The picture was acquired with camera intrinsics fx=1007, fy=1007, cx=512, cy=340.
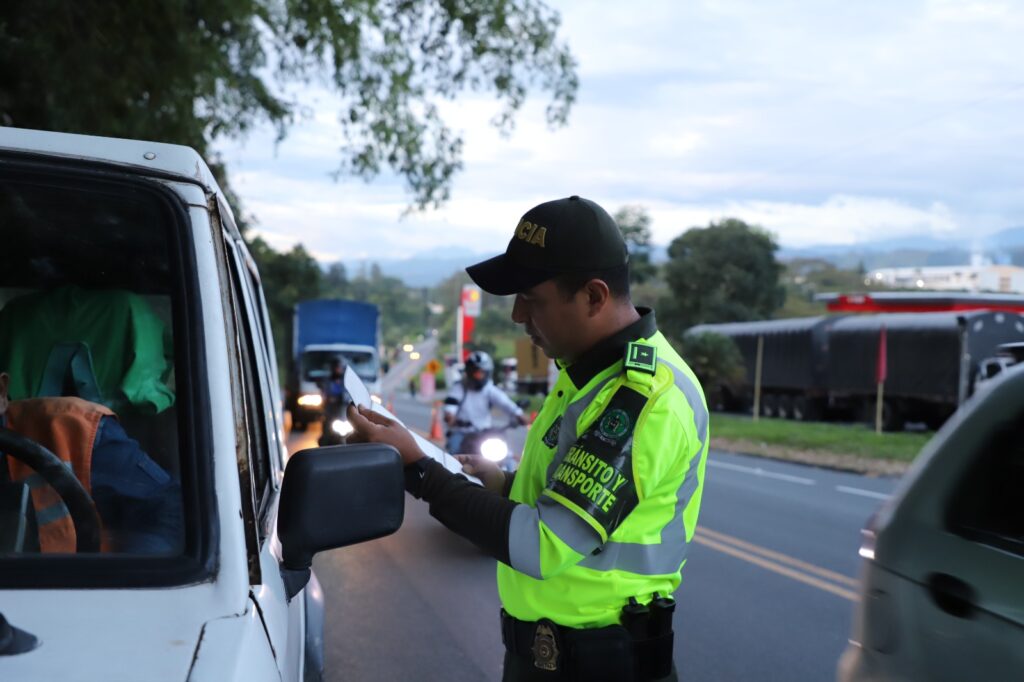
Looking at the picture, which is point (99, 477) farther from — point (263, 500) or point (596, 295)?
point (596, 295)

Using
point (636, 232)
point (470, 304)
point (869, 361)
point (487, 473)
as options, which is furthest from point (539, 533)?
point (636, 232)

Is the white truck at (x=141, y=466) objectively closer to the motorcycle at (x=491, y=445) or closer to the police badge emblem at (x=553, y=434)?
the police badge emblem at (x=553, y=434)

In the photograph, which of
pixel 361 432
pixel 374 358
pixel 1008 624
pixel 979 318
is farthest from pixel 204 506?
pixel 979 318

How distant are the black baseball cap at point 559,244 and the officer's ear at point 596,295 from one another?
0.13 ft

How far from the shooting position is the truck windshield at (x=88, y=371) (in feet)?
6.31

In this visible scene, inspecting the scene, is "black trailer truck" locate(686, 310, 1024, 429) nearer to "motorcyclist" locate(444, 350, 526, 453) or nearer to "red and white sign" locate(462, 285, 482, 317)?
"red and white sign" locate(462, 285, 482, 317)

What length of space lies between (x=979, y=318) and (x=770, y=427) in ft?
19.0

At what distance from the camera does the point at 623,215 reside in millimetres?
87000

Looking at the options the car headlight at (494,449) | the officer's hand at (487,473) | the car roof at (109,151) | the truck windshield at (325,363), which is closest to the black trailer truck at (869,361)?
the truck windshield at (325,363)

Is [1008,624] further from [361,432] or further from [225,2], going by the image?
[225,2]

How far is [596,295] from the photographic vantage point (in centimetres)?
228

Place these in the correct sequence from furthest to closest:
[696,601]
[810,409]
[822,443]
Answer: [810,409], [822,443], [696,601]

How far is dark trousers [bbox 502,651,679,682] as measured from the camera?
2.26 m

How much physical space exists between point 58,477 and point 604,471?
3.54ft
